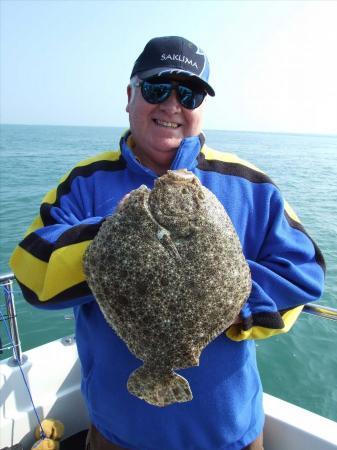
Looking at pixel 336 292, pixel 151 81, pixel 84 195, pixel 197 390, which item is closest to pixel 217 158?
pixel 151 81

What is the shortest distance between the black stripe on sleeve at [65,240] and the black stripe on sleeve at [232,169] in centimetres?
100

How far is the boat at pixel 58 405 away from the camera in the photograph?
11.1 feet

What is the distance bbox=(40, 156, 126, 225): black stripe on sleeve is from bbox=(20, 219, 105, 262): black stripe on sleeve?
1.04ft

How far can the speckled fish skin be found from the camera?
1793mm

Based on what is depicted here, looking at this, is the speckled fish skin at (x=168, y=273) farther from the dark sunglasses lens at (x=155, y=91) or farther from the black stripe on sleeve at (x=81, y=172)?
the dark sunglasses lens at (x=155, y=91)

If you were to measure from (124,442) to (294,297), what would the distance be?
1.48 meters

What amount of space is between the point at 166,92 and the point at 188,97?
16 centimetres

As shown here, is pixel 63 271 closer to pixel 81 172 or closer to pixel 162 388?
pixel 162 388

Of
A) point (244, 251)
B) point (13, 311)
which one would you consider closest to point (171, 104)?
point (244, 251)

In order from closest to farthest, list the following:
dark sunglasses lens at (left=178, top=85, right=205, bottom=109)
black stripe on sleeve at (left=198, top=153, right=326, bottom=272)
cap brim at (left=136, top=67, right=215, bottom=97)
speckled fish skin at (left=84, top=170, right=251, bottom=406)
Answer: speckled fish skin at (left=84, top=170, right=251, bottom=406) < cap brim at (left=136, top=67, right=215, bottom=97) < dark sunglasses lens at (left=178, top=85, right=205, bottom=109) < black stripe on sleeve at (left=198, top=153, right=326, bottom=272)

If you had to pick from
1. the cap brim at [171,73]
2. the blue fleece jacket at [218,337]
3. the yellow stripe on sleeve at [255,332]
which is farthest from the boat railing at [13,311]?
the cap brim at [171,73]

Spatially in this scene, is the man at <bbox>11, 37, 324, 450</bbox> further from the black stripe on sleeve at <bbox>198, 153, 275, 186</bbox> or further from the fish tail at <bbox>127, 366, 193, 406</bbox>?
the fish tail at <bbox>127, 366, 193, 406</bbox>

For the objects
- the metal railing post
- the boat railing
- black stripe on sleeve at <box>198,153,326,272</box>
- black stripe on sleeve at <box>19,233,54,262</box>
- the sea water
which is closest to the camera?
black stripe on sleeve at <box>19,233,54,262</box>

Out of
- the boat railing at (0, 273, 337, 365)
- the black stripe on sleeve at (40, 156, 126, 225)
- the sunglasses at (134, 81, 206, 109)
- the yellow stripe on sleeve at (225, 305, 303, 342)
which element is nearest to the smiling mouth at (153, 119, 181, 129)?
the sunglasses at (134, 81, 206, 109)
